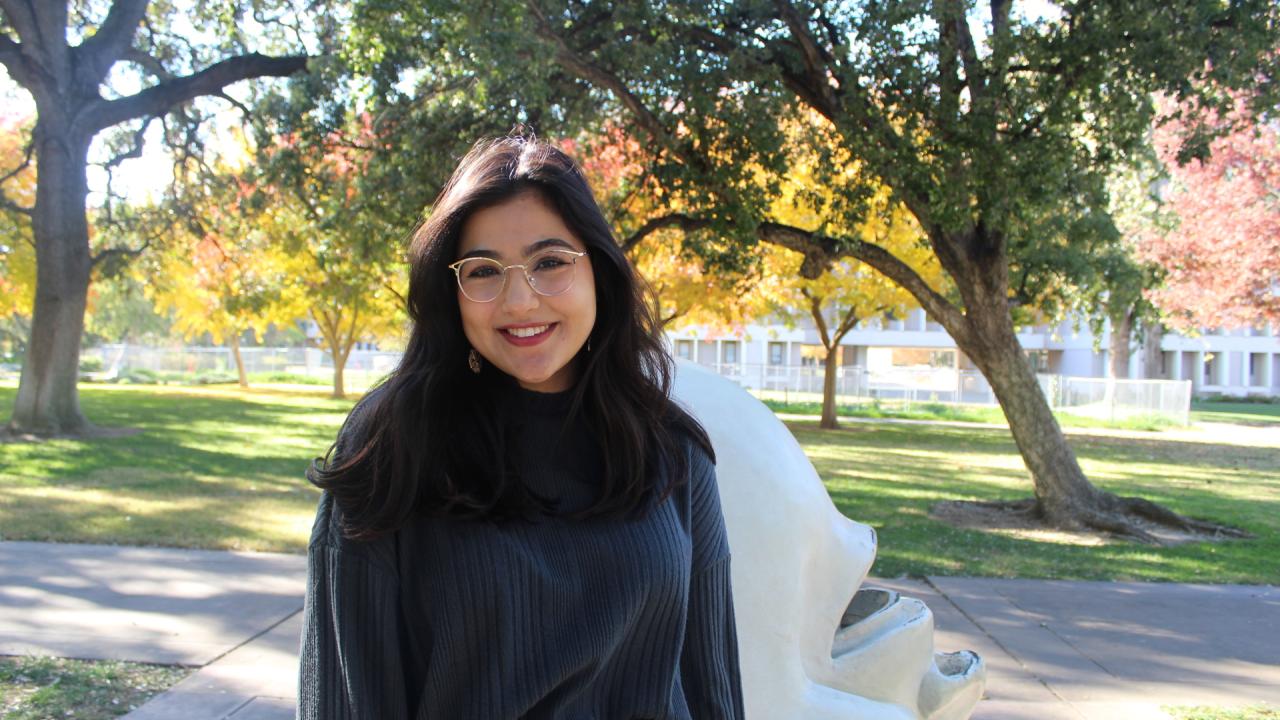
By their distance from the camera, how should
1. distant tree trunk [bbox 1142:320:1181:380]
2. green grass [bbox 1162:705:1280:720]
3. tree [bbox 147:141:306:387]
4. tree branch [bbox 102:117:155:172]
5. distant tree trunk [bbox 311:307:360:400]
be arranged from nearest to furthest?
green grass [bbox 1162:705:1280:720]
tree branch [bbox 102:117:155:172]
tree [bbox 147:141:306:387]
distant tree trunk [bbox 311:307:360:400]
distant tree trunk [bbox 1142:320:1181:380]

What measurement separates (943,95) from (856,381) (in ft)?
83.3

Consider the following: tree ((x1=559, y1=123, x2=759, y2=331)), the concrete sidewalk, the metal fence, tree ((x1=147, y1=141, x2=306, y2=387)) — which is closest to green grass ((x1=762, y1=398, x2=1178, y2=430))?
tree ((x1=147, y1=141, x2=306, y2=387))

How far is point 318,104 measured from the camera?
1106cm

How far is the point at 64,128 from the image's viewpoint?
1409 centimetres

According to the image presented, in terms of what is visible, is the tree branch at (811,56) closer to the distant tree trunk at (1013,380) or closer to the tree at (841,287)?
the distant tree trunk at (1013,380)

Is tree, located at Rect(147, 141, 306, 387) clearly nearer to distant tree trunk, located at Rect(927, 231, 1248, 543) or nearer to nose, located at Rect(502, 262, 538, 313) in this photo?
distant tree trunk, located at Rect(927, 231, 1248, 543)

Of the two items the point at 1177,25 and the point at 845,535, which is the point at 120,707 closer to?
the point at 845,535

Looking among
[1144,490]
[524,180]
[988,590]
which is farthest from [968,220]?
[524,180]

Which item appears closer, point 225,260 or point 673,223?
point 673,223

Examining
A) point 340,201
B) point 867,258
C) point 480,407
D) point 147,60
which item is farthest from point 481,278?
point 147,60

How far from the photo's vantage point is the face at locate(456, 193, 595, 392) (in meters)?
1.55

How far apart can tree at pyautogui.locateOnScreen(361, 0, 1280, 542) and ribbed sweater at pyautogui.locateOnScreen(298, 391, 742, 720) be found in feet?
20.0

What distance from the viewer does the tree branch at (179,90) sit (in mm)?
14102

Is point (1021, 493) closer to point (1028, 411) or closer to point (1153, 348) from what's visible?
point (1028, 411)
